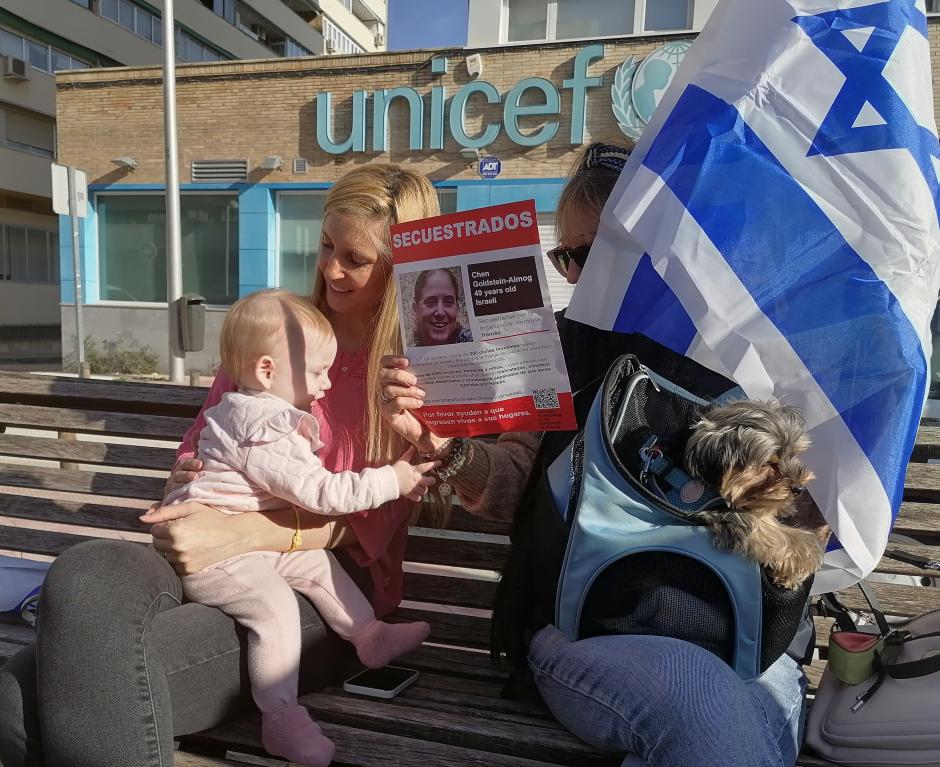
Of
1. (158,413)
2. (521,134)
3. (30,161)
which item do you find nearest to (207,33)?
(30,161)

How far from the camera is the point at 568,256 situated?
2164 millimetres

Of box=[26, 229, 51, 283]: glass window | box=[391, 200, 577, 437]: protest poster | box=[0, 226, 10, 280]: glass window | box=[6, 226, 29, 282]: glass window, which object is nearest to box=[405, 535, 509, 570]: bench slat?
box=[391, 200, 577, 437]: protest poster

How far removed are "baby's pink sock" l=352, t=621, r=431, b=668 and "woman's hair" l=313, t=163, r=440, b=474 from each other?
47 centimetres

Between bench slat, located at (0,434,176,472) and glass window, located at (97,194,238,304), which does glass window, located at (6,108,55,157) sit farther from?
bench slat, located at (0,434,176,472)

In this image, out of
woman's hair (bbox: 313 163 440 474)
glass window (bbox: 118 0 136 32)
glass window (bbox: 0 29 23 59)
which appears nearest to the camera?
woman's hair (bbox: 313 163 440 474)

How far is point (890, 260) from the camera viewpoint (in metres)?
1.84

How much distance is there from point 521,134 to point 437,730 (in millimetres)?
11578

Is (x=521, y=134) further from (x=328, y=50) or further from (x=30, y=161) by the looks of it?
(x=328, y=50)

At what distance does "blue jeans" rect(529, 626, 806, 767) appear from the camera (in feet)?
4.41

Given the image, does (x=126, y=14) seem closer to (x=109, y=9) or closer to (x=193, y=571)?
(x=109, y=9)

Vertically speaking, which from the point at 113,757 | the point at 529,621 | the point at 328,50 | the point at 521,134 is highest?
the point at 328,50

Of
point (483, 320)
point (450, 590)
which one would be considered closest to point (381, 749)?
point (450, 590)

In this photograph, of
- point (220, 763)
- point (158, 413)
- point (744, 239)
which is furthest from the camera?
point (158, 413)

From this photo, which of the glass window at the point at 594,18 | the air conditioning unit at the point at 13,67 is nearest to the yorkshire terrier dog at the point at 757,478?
the glass window at the point at 594,18
